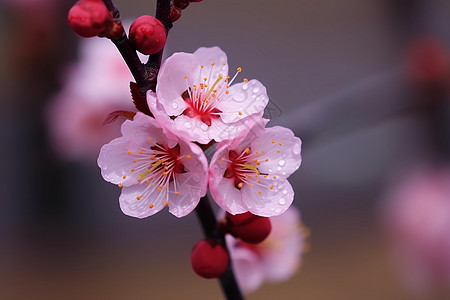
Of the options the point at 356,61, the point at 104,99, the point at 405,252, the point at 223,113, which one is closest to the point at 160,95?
the point at 223,113

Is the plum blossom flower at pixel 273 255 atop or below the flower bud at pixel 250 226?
below

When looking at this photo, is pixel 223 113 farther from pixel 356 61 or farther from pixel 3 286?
pixel 356 61

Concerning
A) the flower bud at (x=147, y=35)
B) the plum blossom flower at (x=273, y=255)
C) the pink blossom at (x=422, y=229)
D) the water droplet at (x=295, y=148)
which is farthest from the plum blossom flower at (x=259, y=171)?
the pink blossom at (x=422, y=229)

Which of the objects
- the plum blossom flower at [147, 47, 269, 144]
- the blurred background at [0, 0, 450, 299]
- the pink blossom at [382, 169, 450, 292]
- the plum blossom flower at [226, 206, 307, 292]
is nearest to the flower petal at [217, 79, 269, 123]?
the plum blossom flower at [147, 47, 269, 144]

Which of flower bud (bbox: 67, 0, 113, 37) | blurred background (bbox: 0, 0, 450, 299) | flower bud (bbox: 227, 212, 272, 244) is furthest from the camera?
blurred background (bbox: 0, 0, 450, 299)

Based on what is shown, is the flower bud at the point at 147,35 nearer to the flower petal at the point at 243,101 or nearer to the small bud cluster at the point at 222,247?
the flower petal at the point at 243,101

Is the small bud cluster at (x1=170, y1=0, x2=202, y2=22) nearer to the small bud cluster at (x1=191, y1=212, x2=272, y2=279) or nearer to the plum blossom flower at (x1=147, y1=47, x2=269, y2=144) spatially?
the plum blossom flower at (x1=147, y1=47, x2=269, y2=144)

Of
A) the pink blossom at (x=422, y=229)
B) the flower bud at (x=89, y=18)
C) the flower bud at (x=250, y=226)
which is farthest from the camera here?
the pink blossom at (x=422, y=229)

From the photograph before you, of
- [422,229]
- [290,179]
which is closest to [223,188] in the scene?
[422,229]
